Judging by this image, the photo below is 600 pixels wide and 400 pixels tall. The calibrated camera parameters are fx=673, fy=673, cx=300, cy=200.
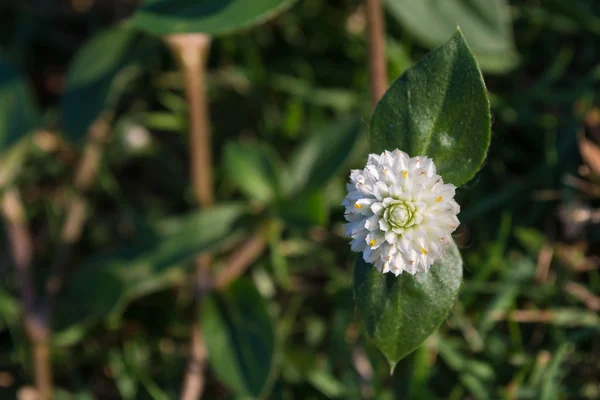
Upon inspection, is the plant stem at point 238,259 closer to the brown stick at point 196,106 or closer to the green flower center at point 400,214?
the brown stick at point 196,106

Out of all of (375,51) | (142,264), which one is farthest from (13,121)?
(375,51)

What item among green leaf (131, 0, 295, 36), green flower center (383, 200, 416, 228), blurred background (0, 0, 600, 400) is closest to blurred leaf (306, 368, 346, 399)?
blurred background (0, 0, 600, 400)

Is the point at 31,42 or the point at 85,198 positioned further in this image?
the point at 31,42

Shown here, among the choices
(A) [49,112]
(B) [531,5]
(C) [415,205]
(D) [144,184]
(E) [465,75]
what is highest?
(E) [465,75]

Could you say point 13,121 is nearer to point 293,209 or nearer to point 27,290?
point 27,290

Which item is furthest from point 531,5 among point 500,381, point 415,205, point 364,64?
point 415,205

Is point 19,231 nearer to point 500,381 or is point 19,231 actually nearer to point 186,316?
point 186,316

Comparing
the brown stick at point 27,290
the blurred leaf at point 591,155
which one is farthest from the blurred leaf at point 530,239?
the brown stick at point 27,290
